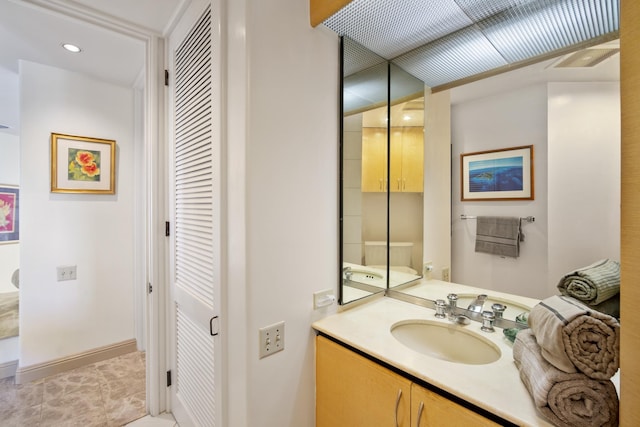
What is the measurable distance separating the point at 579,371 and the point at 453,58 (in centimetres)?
139

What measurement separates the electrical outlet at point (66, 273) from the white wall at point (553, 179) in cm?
291

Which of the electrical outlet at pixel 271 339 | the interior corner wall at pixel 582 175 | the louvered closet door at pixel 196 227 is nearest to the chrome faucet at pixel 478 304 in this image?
the interior corner wall at pixel 582 175

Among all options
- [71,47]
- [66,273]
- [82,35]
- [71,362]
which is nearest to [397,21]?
[82,35]

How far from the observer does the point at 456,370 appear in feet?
2.92

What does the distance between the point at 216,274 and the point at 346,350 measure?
0.63 m

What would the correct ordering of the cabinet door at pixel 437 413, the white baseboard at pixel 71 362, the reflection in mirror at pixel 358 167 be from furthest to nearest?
the white baseboard at pixel 71 362
the reflection in mirror at pixel 358 167
the cabinet door at pixel 437 413

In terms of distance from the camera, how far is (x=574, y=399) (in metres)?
0.65

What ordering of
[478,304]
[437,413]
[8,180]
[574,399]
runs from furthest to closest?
[8,180] < [478,304] < [437,413] < [574,399]

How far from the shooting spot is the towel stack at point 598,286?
0.91 m

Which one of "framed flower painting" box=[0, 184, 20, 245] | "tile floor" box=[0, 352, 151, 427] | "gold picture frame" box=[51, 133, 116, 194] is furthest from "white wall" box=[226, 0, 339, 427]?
"framed flower painting" box=[0, 184, 20, 245]

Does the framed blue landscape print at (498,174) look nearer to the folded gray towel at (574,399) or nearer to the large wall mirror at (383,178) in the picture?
the large wall mirror at (383,178)

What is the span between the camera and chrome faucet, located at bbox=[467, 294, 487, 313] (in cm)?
130

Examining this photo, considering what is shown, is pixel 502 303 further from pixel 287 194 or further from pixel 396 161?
pixel 287 194

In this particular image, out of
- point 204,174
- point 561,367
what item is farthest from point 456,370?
point 204,174
